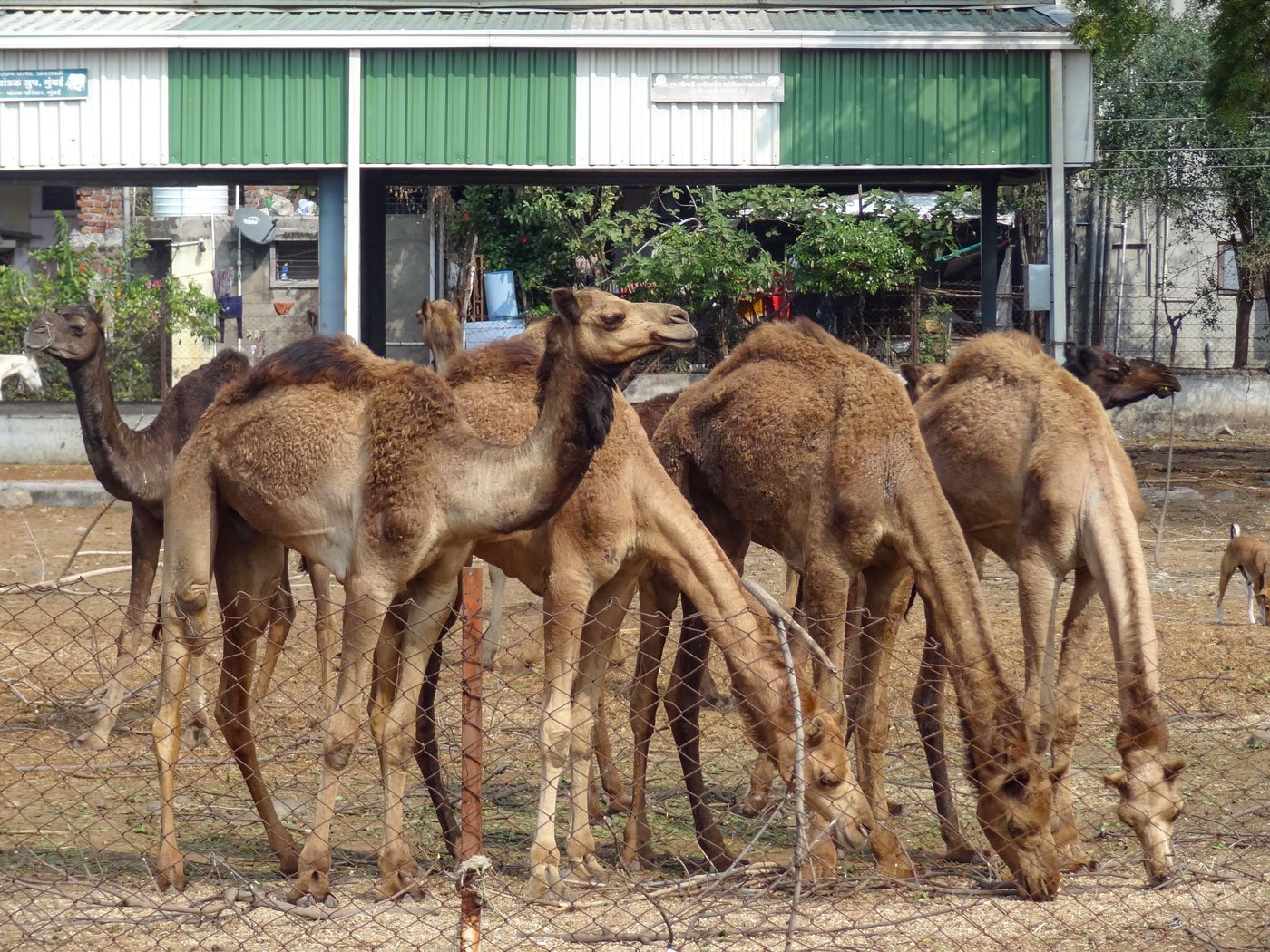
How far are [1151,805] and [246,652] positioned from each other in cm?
383

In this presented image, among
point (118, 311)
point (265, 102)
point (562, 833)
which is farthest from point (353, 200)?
point (562, 833)

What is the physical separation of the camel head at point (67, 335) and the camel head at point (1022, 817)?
572 centimetres

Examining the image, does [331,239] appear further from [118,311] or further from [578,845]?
[578,845]

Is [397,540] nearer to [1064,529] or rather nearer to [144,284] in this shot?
[1064,529]

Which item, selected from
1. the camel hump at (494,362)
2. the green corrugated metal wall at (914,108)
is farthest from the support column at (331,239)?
the camel hump at (494,362)

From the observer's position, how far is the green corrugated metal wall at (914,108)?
15.9 m

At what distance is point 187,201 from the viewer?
31.9m

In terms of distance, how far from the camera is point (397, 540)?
5738mm

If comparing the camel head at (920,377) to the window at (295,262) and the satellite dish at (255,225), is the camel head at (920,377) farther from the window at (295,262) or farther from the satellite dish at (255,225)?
the window at (295,262)

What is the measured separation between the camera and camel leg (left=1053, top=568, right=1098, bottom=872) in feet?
20.4

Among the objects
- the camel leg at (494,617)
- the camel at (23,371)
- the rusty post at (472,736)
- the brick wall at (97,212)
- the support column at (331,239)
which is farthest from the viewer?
the brick wall at (97,212)

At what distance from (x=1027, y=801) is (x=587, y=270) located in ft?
60.6

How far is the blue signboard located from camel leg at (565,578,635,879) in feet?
40.1

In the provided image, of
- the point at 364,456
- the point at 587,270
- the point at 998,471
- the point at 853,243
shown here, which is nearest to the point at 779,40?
the point at 853,243
